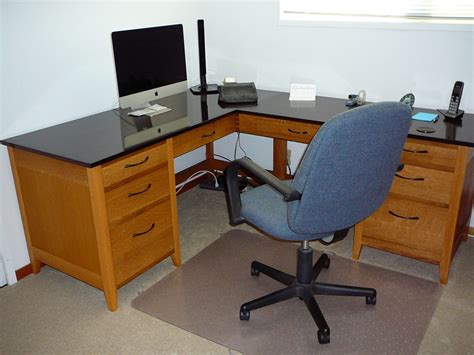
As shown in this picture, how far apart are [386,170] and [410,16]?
1.30 meters

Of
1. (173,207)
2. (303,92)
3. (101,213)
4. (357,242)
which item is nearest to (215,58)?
(303,92)

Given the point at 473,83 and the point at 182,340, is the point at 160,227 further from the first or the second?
the point at 473,83

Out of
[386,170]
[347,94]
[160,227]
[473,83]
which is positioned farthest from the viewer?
[347,94]

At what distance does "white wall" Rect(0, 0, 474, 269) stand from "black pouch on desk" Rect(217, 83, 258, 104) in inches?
14.5

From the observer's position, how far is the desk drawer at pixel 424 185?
234 cm

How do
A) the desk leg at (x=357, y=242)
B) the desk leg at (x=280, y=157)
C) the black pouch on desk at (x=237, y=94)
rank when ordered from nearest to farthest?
the desk leg at (x=357, y=242), the black pouch on desk at (x=237, y=94), the desk leg at (x=280, y=157)

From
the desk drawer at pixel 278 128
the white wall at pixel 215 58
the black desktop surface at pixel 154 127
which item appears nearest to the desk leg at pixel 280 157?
the white wall at pixel 215 58

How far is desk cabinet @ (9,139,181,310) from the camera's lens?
85.3 inches

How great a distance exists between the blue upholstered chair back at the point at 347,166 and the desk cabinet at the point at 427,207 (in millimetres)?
472

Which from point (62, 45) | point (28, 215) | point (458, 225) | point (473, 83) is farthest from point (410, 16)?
point (28, 215)

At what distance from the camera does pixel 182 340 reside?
7.01ft

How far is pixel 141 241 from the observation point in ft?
7.84

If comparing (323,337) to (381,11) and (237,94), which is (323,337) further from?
(381,11)

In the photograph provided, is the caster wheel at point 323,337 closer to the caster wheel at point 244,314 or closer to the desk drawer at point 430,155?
the caster wheel at point 244,314
